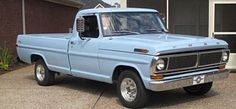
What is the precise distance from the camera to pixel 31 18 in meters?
20.4

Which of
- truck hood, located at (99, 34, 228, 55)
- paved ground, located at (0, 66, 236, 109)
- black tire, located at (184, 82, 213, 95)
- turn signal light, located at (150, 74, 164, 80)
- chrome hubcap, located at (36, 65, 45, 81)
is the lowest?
paved ground, located at (0, 66, 236, 109)

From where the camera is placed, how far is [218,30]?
13617 mm

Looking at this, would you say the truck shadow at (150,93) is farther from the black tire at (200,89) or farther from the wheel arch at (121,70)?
the wheel arch at (121,70)

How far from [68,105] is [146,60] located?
190cm

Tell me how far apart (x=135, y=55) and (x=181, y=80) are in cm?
92

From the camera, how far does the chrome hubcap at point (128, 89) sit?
8.66 metres

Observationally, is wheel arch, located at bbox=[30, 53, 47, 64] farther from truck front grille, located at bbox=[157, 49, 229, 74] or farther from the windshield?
truck front grille, located at bbox=[157, 49, 229, 74]

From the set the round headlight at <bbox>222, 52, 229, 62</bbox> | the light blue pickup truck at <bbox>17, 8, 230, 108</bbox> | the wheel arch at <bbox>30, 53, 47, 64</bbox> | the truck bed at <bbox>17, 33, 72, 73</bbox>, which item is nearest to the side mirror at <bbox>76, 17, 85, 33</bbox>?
the light blue pickup truck at <bbox>17, 8, 230, 108</bbox>

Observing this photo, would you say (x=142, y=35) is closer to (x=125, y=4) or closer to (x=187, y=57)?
(x=187, y=57)

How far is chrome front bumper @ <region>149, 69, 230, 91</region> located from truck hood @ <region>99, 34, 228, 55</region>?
1.57 ft

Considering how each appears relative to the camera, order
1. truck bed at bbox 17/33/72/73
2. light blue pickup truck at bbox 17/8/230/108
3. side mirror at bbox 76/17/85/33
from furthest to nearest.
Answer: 1. truck bed at bbox 17/33/72/73
2. side mirror at bbox 76/17/85/33
3. light blue pickup truck at bbox 17/8/230/108

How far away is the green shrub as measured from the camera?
15.4 metres

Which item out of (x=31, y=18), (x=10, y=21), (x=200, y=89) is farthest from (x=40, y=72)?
(x=31, y=18)

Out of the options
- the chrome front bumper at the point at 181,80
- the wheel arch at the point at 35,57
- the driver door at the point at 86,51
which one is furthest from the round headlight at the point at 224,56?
the wheel arch at the point at 35,57
